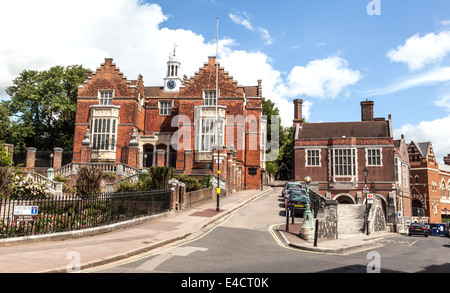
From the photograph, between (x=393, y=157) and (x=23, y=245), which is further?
(x=393, y=157)

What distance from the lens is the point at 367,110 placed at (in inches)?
1967

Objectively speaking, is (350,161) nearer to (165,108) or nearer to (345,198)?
(345,198)

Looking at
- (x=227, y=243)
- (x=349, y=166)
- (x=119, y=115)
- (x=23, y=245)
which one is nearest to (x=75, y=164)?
(x=119, y=115)

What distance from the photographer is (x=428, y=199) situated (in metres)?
54.5

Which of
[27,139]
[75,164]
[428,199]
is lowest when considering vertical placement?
[428,199]

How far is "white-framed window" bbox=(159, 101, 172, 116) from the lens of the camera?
44709mm

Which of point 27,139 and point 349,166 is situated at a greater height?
point 27,139

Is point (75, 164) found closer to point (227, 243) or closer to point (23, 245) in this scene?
point (23, 245)

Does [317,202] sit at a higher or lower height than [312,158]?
lower

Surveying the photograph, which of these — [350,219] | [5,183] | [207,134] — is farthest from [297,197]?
[207,134]

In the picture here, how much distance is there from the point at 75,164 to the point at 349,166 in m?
32.5

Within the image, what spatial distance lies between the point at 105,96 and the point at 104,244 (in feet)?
104

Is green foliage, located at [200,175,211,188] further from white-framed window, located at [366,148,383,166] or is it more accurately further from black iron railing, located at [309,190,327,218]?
white-framed window, located at [366,148,383,166]

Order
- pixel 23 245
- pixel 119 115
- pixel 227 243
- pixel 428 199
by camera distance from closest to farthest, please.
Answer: pixel 23 245
pixel 227 243
pixel 119 115
pixel 428 199
